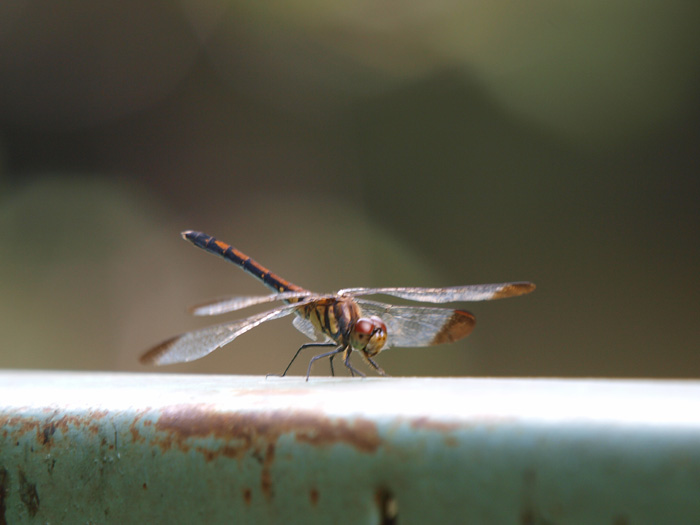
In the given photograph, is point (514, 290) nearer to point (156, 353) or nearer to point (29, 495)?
point (156, 353)

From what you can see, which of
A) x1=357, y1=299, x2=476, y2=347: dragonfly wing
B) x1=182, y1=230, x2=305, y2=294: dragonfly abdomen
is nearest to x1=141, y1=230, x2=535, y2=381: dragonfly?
x1=357, y1=299, x2=476, y2=347: dragonfly wing

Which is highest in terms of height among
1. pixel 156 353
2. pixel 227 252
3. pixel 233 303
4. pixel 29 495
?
pixel 227 252

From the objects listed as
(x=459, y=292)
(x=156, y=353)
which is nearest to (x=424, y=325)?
(x=459, y=292)

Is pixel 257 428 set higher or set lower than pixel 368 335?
lower

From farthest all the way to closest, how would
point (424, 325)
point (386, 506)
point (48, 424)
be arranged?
point (424, 325)
point (48, 424)
point (386, 506)

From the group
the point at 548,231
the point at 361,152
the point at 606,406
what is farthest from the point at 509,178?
the point at 606,406

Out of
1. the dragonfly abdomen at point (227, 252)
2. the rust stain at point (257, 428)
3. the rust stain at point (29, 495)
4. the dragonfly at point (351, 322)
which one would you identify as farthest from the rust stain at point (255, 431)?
the dragonfly abdomen at point (227, 252)

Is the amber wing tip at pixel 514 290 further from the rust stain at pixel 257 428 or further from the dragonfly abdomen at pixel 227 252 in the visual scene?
the rust stain at pixel 257 428
